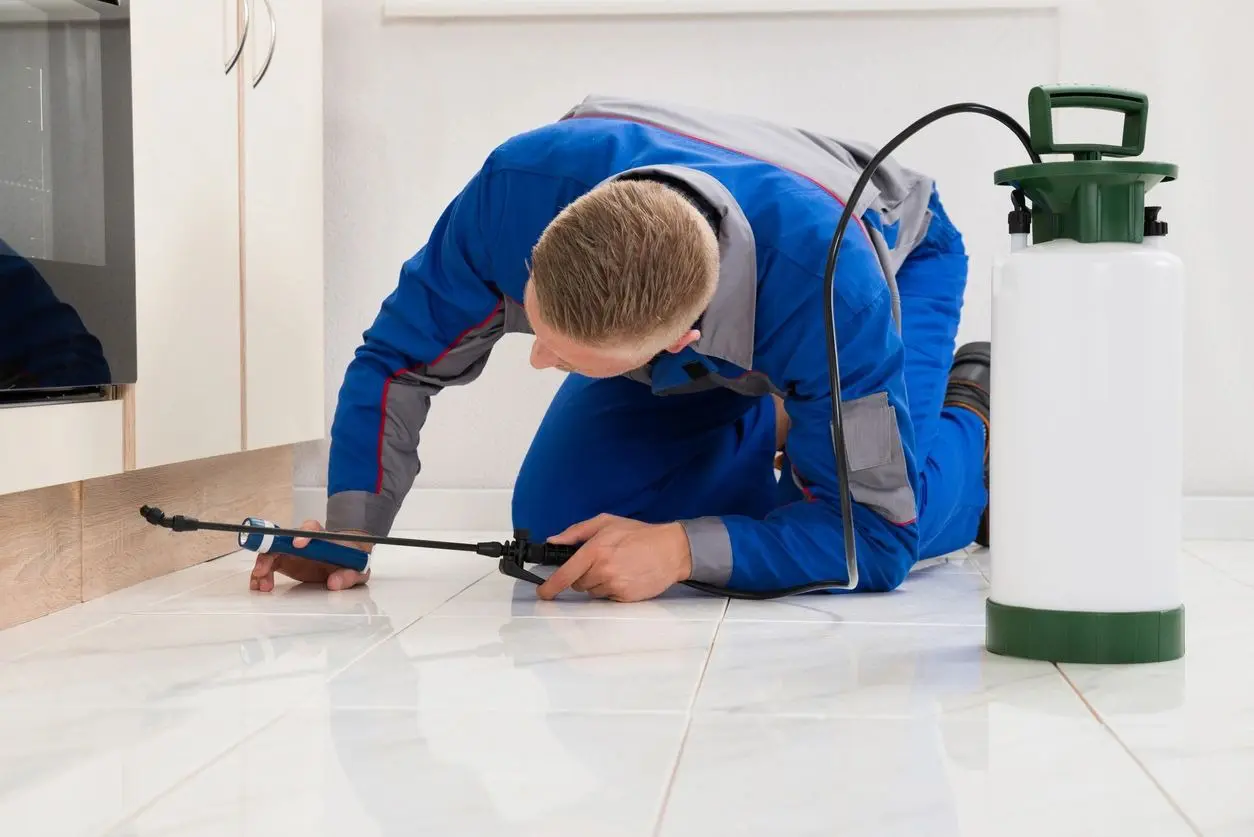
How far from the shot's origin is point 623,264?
124 centimetres

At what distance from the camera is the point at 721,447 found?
1.88 metres

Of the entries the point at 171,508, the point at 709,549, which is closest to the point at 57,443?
the point at 171,508

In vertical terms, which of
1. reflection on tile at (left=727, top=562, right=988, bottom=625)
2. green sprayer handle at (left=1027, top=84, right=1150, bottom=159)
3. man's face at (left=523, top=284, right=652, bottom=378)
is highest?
green sprayer handle at (left=1027, top=84, right=1150, bottom=159)

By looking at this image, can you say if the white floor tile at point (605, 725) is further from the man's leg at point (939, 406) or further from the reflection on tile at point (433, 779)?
the man's leg at point (939, 406)

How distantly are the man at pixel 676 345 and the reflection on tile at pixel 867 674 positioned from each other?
0.19 metres

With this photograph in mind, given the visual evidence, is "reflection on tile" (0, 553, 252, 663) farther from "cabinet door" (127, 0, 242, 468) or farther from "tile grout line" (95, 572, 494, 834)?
"tile grout line" (95, 572, 494, 834)

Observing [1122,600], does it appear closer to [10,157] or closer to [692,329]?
[692,329]

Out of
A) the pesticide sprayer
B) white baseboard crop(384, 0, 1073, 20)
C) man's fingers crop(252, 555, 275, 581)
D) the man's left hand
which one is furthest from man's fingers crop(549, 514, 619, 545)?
white baseboard crop(384, 0, 1073, 20)

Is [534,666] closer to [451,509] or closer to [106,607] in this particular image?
[106,607]

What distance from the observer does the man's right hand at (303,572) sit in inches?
63.1

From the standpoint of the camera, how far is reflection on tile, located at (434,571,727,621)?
4.69 feet

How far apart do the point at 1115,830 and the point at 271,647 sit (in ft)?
2.68

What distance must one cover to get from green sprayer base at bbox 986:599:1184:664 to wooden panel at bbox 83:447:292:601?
116 cm

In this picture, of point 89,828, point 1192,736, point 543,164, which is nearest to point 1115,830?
point 1192,736
